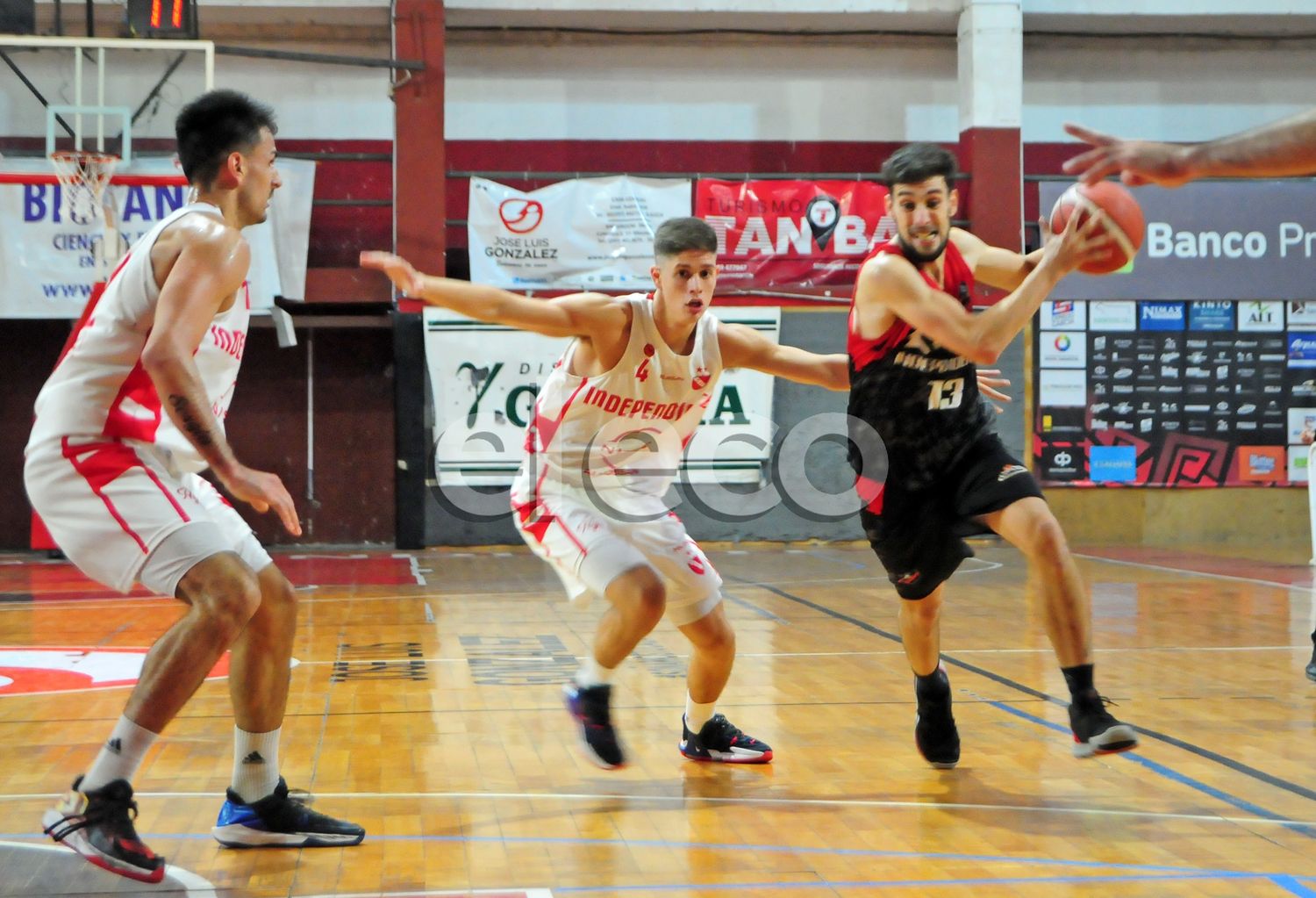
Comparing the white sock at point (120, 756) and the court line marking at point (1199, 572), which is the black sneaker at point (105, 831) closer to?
the white sock at point (120, 756)

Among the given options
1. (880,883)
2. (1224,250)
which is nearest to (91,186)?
(880,883)

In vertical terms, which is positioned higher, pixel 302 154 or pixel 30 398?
pixel 302 154

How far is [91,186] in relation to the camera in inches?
475

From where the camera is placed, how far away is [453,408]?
Result: 13758 mm

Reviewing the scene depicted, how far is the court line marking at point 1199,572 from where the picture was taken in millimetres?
10086

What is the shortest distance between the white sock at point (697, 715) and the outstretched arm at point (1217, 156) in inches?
93.4

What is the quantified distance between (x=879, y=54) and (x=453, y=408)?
20.1 feet

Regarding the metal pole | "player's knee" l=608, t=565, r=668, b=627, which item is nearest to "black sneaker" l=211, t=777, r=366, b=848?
"player's knee" l=608, t=565, r=668, b=627

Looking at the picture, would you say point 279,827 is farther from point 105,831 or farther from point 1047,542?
point 1047,542

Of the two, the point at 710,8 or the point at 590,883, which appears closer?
the point at 590,883

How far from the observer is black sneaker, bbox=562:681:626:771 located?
4207mm

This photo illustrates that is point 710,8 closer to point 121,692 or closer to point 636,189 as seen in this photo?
point 636,189

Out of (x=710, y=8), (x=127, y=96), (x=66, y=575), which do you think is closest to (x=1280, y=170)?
(x=66, y=575)

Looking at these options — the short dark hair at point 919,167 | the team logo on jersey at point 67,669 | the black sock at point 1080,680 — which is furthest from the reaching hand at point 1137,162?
the team logo on jersey at point 67,669
